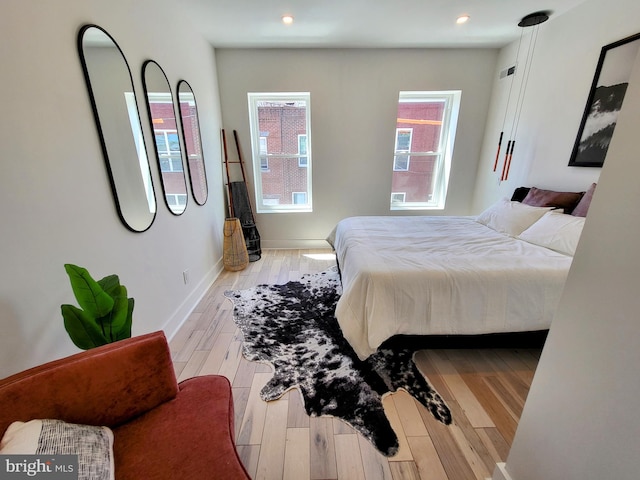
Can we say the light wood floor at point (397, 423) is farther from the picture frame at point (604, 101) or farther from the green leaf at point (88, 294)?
the picture frame at point (604, 101)

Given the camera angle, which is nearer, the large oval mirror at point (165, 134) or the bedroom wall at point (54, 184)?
the bedroom wall at point (54, 184)

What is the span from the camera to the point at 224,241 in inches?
123

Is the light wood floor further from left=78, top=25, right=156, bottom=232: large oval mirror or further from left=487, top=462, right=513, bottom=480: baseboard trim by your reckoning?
left=78, top=25, right=156, bottom=232: large oval mirror

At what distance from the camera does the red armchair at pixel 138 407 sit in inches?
Answer: 29.6

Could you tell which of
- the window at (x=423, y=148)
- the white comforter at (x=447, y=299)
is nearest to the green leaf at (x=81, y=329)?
the white comforter at (x=447, y=299)

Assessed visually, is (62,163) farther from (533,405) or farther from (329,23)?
(329,23)

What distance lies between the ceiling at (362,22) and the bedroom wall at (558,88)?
0.18 meters

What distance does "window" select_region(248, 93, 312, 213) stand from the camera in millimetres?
3445

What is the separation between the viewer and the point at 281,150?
3611mm

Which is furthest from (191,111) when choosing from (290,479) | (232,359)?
(290,479)

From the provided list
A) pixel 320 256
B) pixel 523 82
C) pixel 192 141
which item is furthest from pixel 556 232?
pixel 192 141

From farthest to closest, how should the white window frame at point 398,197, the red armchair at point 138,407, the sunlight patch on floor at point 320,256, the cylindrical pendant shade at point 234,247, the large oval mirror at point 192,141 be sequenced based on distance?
→ the white window frame at point 398,197, the sunlight patch on floor at point 320,256, the cylindrical pendant shade at point 234,247, the large oval mirror at point 192,141, the red armchair at point 138,407

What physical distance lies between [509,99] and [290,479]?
403 centimetres

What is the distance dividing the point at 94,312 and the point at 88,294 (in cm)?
8
